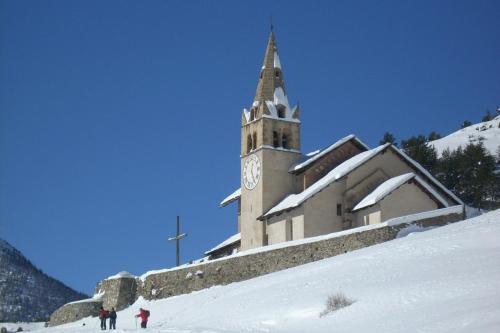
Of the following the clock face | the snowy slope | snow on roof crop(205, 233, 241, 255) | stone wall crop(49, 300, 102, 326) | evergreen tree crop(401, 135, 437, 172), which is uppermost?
the snowy slope

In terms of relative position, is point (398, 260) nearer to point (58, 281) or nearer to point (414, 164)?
point (414, 164)

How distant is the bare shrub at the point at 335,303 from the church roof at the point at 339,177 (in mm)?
23561

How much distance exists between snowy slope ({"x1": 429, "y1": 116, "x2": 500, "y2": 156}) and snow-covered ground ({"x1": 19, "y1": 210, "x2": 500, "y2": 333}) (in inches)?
2317

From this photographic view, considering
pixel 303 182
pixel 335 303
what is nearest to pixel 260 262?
pixel 303 182

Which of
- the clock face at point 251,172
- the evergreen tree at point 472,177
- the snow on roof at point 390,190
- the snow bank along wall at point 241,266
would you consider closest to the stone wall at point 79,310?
the snow bank along wall at point 241,266

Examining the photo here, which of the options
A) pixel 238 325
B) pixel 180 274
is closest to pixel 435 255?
pixel 238 325

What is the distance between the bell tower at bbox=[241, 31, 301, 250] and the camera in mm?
53250

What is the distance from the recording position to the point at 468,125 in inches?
4402

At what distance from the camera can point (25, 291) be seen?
111 meters

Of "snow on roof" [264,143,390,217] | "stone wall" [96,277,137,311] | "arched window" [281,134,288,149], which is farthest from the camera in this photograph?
"arched window" [281,134,288,149]

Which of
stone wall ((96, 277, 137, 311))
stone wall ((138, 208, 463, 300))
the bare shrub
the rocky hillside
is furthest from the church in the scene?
the rocky hillside

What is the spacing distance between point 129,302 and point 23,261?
79553 mm

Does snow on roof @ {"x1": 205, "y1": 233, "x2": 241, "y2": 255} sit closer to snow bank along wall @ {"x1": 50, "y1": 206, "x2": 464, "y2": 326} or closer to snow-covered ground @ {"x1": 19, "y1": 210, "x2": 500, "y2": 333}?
snow bank along wall @ {"x1": 50, "y1": 206, "x2": 464, "y2": 326}

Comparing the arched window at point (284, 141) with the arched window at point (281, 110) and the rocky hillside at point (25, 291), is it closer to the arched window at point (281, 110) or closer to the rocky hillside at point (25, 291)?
the arched window at point (281, 110)
